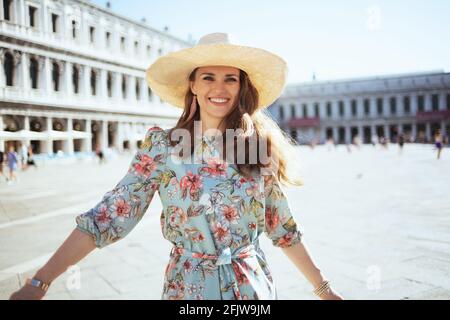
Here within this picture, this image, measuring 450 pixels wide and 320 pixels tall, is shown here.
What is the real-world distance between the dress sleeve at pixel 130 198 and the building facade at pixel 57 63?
113cm

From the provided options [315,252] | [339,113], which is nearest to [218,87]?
[315,252]

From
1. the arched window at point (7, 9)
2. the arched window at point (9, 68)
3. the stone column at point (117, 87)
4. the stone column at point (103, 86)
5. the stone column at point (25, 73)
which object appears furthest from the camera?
the stone column at point (117, 87)

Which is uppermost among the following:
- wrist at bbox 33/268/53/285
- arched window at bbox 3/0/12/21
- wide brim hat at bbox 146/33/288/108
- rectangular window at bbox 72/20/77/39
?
rectangular window at bbox 72/20/77/39

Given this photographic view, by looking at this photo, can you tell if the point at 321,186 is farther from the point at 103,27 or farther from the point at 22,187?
the point at 103,27

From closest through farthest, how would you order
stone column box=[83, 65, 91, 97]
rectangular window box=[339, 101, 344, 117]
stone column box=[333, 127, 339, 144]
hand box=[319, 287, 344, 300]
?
hand box=[319, 287, 344, 300] → stone column box=[83, 65, 91, 97] → rectangular window box=[339, 101, 344, 117] → stone column box=[333, 127, 339, 144]

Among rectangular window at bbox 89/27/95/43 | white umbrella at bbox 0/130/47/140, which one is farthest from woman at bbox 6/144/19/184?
rectangular window at bbox 89/27/95/43

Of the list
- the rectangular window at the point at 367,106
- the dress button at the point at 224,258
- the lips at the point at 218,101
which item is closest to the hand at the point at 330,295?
Answer: the dress button at the point at 224,258

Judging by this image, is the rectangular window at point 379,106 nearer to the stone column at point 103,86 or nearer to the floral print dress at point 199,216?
the stone column at point 103,86

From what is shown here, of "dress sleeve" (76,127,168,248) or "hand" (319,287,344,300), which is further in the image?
"hand" (319,287,344,300)

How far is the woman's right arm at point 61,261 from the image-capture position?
1220 mm

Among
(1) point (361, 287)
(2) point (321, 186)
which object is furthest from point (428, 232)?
(2) point (321, 186)

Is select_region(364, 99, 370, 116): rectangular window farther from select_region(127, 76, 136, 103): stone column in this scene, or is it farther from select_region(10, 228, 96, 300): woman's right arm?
select_region(10, 228, 96, 300): woman's right arm

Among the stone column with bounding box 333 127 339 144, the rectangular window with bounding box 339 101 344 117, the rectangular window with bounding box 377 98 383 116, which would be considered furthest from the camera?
the stone column with bounding box 333 127 339 144

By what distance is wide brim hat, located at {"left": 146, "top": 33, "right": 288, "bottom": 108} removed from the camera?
1.66m
